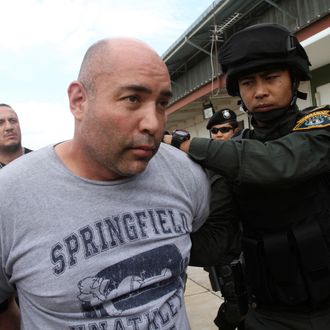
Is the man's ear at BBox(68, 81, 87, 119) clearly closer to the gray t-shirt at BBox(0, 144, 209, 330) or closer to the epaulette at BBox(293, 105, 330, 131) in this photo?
the gray t-shirt at BBox(0, 144, 209, 330)

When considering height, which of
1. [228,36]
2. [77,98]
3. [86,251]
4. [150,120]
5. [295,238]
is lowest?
[295,238]

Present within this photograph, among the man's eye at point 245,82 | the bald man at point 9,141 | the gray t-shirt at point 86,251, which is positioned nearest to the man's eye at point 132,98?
the gray t-shirt at point 86,251

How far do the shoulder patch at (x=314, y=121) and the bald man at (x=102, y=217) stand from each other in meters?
0.67

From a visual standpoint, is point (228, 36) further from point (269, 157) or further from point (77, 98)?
point (77, 98)

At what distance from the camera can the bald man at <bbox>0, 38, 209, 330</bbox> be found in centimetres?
112

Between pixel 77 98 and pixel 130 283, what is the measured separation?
25.8 inches

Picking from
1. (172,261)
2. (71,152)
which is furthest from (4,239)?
(172,261)

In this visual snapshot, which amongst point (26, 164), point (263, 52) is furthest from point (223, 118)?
point (26, 164)

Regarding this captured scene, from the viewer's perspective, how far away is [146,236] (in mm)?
1225

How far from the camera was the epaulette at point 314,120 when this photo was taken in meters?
1.55

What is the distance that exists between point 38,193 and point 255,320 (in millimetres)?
1265

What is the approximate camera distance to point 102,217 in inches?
46.8

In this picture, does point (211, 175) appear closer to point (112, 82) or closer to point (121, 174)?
point (121, 174)

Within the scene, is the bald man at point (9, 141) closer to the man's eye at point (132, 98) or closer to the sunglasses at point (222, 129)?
the sunglasses at point (222, 129)
